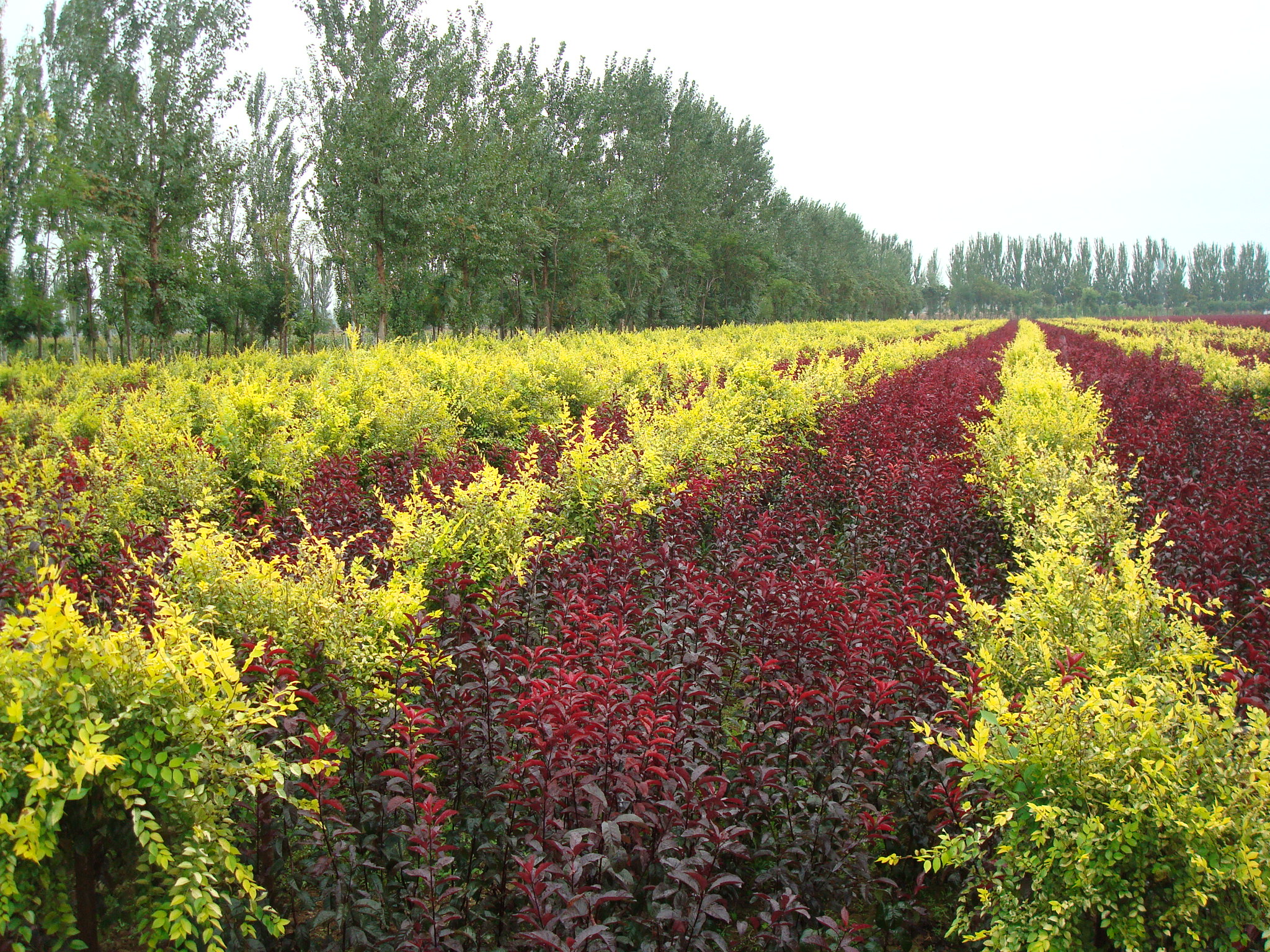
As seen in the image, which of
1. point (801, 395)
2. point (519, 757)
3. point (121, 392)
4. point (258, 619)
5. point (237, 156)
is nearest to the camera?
point (519, 757)

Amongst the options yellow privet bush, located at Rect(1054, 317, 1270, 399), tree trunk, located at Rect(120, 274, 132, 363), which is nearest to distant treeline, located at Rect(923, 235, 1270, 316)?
yellow privet bush, located at Rect(1054, 317, 1270, 399)

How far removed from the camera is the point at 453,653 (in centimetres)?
323

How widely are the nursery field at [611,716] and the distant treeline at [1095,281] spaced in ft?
373

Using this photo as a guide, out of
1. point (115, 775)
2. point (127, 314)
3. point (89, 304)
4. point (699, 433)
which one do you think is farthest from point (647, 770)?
point (89, 304)

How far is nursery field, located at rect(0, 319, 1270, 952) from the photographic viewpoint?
6.29 feet

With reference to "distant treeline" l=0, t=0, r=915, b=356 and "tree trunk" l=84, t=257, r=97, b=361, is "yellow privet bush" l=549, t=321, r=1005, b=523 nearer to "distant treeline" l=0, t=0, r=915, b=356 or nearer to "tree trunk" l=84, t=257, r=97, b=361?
"distant treeline" l=0, t=0, r=915, b=356

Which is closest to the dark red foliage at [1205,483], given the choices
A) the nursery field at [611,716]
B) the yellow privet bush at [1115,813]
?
the nursery field at [611,716]

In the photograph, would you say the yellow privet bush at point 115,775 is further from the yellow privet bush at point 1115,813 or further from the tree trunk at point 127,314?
the tree trunk at point 127,314

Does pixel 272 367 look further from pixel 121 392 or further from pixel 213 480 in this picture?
pixel 213 480

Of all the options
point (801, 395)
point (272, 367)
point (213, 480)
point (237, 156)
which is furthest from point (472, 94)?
point (213, 480)

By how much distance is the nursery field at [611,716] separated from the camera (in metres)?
1.92

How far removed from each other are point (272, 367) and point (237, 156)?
62.2 feet

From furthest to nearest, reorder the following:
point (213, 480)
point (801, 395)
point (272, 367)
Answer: point (272, 367)
point (801, 395)
point (213, 480)

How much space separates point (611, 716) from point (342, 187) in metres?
22.7
